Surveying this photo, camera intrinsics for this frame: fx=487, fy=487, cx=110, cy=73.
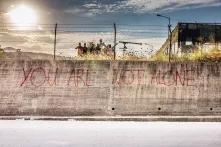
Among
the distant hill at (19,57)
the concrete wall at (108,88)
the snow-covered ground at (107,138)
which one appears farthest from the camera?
the distant hill at (19,57)

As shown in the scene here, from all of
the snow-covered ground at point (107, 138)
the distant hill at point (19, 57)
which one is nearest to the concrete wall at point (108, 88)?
the distant hill at point (19, 57)

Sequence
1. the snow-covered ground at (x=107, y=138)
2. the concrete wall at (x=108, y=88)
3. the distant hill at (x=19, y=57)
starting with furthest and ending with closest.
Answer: the distant hill at (x=19, y=57) → the concrete wall at (x=108, y=88) → the snow-covered ground at (x=107, y=138)

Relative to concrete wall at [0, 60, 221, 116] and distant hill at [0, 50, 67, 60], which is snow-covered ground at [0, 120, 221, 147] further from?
distant hill at [0, 50, 67, 60]

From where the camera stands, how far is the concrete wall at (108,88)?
2227cm

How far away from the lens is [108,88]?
2255 cm

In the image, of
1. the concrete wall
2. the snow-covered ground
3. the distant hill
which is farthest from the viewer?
the distant hill

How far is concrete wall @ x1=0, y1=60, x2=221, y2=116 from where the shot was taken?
22.3 meters

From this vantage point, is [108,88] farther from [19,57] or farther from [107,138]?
[107,138]

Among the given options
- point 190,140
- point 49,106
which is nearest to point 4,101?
point 49,106

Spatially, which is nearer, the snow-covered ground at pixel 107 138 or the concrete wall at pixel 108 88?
the snow-covered ground at pixel 107 138

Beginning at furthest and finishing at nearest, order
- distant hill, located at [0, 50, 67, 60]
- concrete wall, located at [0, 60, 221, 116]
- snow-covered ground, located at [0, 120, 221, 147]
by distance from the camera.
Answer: distant hill, located at [0, 50, 67, 60]
concrete wall, located at [0, 60, 221, 116]
snow-covered ground, located at [0, 120, 221, 147]

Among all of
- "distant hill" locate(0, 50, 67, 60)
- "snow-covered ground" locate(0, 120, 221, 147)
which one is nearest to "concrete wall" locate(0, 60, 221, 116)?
"distant hill" locate(0, 50, 67, 60)

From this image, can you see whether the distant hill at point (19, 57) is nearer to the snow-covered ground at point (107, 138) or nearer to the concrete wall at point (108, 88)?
the concrete wall at point (108, 88)

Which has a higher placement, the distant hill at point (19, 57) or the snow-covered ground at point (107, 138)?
the distant hill at point (19, 57)
